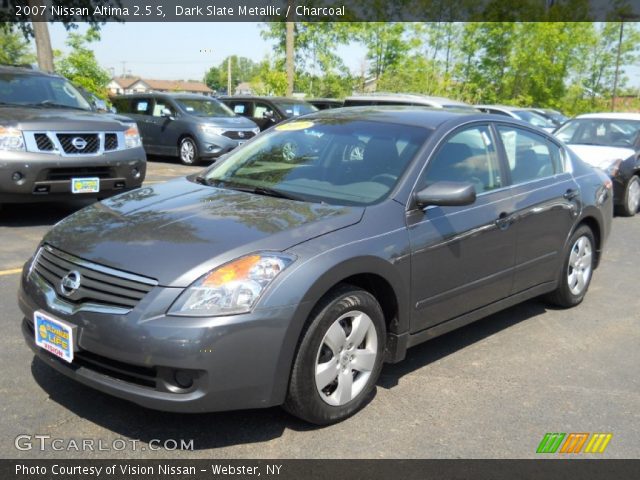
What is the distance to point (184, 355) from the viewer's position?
9.03 ft

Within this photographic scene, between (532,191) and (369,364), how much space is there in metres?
2.00

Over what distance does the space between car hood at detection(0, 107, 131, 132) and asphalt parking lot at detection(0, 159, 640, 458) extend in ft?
8.65

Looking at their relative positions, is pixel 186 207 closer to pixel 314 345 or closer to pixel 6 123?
pixel 314 345

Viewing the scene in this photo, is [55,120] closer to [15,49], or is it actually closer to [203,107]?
[203,107]

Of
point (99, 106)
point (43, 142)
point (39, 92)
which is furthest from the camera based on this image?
point (99, 106)

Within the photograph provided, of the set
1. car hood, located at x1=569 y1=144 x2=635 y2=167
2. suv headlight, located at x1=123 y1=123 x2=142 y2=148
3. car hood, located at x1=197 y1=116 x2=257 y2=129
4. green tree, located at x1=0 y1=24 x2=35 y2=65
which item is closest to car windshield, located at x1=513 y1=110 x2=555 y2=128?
car hood, located at x1=197 y1=116 x2=257 y2=129

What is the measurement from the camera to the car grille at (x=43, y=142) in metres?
6.98

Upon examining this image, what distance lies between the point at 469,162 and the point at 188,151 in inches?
435

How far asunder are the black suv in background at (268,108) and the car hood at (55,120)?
9.31m

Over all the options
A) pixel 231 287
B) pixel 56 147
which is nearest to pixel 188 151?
pixel 56 147

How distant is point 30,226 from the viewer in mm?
7352

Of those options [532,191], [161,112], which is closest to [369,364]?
[532,191]

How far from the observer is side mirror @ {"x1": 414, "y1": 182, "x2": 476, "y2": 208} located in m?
3.59

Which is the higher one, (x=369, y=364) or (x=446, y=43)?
(x=446, y=43)
